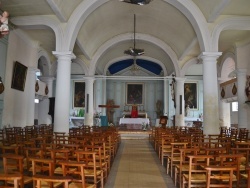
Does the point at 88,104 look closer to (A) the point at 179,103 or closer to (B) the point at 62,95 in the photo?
(A) the point at 179,103

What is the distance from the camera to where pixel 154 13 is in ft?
39.9

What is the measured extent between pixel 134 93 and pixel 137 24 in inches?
406

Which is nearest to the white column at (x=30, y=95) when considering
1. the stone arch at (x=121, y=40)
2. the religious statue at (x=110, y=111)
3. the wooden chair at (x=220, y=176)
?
the stone arch at (x=121, y=40)

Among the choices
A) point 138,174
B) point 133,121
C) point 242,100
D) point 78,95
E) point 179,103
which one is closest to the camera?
point 138,174

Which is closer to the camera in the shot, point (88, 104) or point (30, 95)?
point (30, 95)

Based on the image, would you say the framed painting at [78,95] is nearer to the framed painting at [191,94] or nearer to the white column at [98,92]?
the white column at [98,92]

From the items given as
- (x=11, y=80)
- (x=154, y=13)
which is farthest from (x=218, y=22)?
(x=11, y=80)

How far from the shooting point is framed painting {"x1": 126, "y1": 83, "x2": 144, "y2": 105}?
928 inches

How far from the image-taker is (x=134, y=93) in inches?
933

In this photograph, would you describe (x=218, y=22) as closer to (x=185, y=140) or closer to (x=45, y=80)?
(x=185, y=140)

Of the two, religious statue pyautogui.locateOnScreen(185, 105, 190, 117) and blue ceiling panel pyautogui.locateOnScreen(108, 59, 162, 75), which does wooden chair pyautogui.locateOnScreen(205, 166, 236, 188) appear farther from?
blue ceiling panel pyautogui.locateOnScreen(108, 59, 162, 75)

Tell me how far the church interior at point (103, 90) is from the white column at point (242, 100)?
42mm

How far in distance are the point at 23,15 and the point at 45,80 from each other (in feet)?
23.5

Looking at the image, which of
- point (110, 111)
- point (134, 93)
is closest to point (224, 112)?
point (134, 93)
